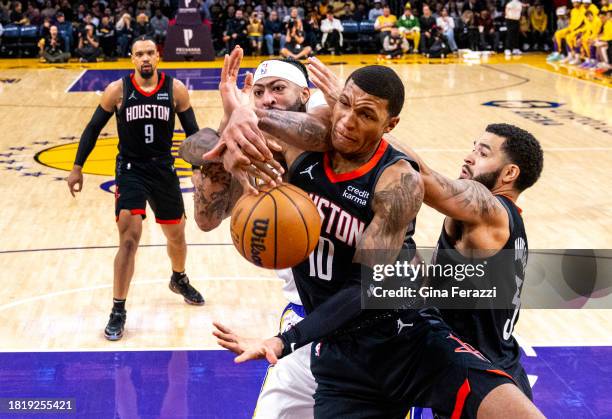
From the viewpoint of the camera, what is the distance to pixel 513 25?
2845 cm

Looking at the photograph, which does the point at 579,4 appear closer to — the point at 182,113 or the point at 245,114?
the point at 182,113

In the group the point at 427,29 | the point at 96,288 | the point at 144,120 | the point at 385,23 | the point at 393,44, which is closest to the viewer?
the point at 144,120

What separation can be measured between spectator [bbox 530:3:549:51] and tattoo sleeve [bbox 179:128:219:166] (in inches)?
1059

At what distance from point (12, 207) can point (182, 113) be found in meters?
3.94

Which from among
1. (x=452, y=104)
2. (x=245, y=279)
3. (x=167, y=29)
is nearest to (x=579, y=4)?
(x=452, y=104)

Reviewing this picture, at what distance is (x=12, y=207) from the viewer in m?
10.8

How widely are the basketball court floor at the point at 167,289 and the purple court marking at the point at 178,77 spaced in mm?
3512

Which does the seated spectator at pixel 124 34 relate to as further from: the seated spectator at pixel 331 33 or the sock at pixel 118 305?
the sock at pixel 118 305

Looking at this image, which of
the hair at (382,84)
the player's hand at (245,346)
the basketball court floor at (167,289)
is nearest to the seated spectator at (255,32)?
the basketball court floor at (167,289)

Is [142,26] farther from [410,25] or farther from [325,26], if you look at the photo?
[410,25]

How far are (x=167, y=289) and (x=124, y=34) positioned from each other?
776 inches

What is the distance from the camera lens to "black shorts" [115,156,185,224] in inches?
289

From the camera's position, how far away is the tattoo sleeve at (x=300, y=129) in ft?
13.4

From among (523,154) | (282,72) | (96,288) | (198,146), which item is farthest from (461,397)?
(96,288)
